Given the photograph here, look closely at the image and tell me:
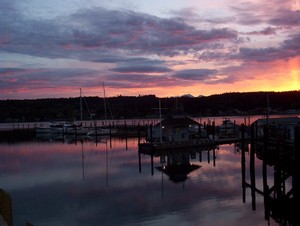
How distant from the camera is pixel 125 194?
29062 mm

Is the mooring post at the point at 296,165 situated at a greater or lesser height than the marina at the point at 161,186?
greater

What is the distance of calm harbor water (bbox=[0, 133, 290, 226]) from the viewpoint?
866 inches

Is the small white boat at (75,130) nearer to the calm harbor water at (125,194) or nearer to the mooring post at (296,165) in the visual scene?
the calm harbor water at (125,194)

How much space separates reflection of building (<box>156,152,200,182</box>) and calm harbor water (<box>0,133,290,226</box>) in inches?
31.3

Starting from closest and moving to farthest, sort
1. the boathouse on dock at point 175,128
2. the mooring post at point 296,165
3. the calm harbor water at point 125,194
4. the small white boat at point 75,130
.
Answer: the mooring post at point 296,165, the calm harbor water at point 125,194, the boathouse on dock at point 175,128, the small white boat at point 75,130

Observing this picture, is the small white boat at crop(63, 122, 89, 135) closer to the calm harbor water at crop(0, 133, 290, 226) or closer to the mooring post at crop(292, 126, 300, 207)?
the calm harbor water at crop(0, 133, 290, 226)

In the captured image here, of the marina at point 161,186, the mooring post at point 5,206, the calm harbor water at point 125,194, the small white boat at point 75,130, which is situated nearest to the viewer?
the mooring post at point 5,206

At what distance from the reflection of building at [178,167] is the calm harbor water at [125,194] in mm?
794

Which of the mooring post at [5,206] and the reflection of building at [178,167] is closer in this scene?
the mooring post at [5,206]

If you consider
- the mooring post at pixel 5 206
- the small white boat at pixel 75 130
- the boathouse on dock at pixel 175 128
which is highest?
the mooring post at pixel 5 206

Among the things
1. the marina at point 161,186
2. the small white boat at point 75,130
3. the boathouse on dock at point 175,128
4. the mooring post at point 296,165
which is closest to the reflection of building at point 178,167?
the marina at point 161,186

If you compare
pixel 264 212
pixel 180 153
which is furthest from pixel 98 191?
pixel 180 153

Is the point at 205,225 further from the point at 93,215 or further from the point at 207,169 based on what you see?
the point at 207,169

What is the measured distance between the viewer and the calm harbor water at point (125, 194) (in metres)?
22.0
